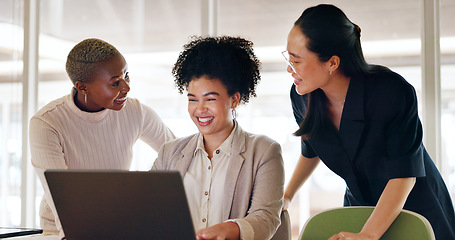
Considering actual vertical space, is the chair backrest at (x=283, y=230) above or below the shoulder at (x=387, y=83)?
below

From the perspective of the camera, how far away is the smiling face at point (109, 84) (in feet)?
6.27

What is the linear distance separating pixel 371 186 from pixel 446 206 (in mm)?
264

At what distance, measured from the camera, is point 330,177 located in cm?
289

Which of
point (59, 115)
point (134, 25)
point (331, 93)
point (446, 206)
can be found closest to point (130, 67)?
point (134, 25)

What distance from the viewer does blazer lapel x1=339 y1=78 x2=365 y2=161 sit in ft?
5.35

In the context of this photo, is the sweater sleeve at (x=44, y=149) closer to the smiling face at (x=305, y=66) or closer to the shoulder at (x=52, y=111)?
the shoulder at (x=52, y=111)

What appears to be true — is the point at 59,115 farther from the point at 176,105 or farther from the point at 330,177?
the point at 330,177

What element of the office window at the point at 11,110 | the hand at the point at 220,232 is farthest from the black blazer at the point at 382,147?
the office window at the point at 11,110

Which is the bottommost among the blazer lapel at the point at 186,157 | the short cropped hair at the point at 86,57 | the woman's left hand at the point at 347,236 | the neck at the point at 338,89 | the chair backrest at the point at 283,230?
the chair backrest at the point at 283,230

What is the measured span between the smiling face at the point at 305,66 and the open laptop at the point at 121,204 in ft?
2.38

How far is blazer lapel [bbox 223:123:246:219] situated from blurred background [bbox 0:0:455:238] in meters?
1.42

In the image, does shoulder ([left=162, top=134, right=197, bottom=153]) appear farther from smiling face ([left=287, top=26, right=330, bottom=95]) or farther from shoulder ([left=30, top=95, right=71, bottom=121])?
shoulder ([left=30, top=95, right=71, bottom=121])

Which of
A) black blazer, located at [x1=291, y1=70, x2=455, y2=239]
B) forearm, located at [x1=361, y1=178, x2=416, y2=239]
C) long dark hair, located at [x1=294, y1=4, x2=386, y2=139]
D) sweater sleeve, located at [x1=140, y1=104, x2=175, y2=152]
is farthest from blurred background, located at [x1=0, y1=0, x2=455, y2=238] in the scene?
forearm, located at [x1=361, y1=178, x2=416, y2=239]

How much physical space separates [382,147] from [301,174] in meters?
0.34
